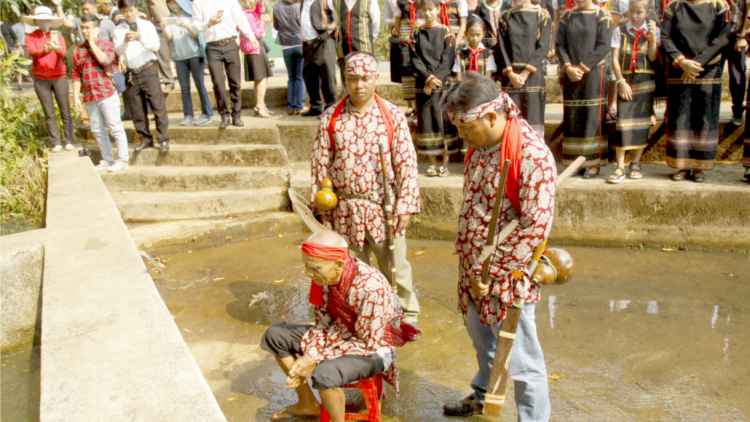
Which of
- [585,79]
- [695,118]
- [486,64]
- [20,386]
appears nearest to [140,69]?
[486,64]

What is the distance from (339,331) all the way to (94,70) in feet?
17.9

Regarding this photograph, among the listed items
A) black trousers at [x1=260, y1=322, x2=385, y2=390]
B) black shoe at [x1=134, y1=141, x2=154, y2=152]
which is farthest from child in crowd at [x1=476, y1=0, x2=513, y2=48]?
black trousers at [x1=260, y1=322, x2=385, y2=390]

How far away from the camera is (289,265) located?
17.2 feet

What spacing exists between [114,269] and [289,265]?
79.1 inches

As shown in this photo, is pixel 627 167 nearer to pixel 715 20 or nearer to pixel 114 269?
pixel 715 20

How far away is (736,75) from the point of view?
598 cm

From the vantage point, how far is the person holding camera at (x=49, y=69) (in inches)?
278

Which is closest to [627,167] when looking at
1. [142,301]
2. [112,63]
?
[142,301]

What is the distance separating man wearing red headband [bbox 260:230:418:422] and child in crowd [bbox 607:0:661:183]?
138 inches

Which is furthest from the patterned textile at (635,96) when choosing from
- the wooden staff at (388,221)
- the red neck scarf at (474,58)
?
A: the wooden staff at (388,221)

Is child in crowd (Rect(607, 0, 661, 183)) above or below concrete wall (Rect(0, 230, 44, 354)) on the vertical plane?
above

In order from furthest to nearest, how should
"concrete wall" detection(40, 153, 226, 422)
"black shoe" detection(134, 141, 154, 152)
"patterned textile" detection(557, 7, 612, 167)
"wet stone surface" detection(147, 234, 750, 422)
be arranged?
"black shoe" detection(134, 141, 154, 152), "patterned textile" detection(557, 7, 612, 167), "wet stone surface" detection(147, 234, 750, 422), "concrete wall" detection(40, 153, 226, 422)

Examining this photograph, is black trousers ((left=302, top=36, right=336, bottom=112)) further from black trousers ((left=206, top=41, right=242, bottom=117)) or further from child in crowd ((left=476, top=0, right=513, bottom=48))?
child in crowd ((left=476, top=0, right=513, bottom=48))

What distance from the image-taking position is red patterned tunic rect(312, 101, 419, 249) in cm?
360
